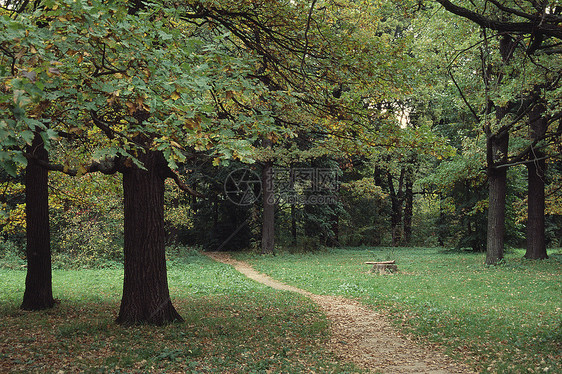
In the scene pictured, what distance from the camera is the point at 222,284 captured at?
14008 mm

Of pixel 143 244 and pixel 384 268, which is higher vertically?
pixel 143 244

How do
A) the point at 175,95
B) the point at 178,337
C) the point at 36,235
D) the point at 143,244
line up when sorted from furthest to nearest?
the point at 36,235 → the point at 143,244 → the point at 178,337 → the point at 175,95

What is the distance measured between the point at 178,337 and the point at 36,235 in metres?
4.46

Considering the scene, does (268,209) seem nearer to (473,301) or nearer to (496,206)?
(496,206)

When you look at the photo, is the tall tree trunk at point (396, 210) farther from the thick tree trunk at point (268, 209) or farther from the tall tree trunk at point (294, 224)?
the thick tree trunk at point (268, 209)

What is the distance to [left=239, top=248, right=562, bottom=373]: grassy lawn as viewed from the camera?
661cm

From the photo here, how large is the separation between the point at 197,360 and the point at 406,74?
20.7ft

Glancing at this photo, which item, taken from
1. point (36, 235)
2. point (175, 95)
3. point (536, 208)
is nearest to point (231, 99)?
point (175, 95)

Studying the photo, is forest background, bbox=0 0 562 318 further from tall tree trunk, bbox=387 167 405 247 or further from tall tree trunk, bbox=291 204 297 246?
tall tree trunk, bbox=387 167 405 247

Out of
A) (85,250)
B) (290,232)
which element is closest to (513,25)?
(85,250)

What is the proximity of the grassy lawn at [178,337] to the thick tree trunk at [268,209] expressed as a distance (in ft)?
37.5

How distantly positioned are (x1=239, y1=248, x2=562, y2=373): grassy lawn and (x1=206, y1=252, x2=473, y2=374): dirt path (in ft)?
1.16

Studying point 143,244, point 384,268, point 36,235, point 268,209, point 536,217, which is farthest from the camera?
point 268,209

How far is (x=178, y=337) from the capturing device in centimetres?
709
